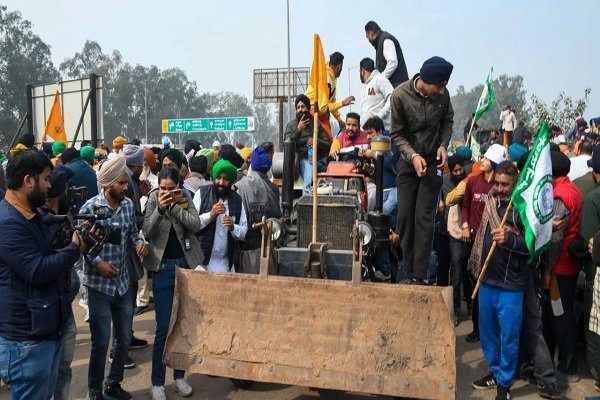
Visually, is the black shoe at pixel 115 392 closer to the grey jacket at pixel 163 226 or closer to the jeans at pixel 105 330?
the jeans at pixel 105 330

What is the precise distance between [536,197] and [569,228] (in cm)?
102

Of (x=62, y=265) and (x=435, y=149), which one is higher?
(x=435, y=149)

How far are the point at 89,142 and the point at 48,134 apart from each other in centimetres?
203

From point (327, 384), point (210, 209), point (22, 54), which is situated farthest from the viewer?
point (22, 54)

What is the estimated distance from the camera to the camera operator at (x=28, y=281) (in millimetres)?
3330

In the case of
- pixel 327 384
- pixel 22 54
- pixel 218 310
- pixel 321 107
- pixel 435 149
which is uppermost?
pixel 22 54

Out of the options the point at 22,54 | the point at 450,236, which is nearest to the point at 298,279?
the point at 450,236

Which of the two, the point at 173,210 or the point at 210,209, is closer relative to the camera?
the point at 173,210

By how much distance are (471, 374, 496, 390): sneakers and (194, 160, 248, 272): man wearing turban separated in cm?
257

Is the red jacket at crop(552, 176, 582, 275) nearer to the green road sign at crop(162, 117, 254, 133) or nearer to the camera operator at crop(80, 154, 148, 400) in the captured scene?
the camera operator at crop(80, 154, 148, 400)

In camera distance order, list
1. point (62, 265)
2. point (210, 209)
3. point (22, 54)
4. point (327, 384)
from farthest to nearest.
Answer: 1. point (22, 54)
2. point (210, 209)
3. point (327, 384)
4. point (62, 265)

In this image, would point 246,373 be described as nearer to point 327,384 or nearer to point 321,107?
point 327,384

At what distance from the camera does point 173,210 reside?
16.5 ft

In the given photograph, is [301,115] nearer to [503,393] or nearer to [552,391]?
[503,393]
